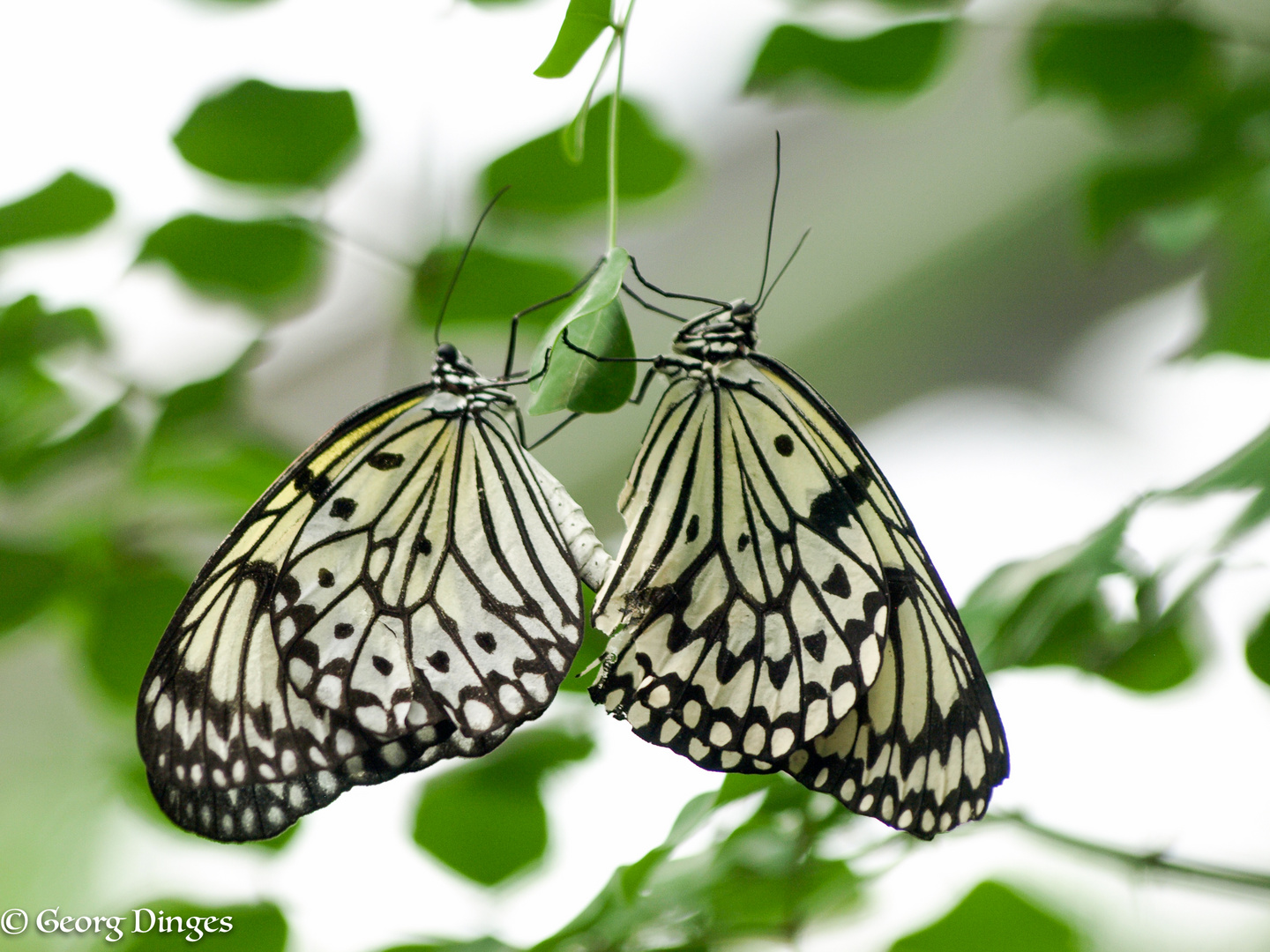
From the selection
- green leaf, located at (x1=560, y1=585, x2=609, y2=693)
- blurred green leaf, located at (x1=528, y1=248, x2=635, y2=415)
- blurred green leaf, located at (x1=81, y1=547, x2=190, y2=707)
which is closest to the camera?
blurred green leaf, located at (x1=528, y1=248, x2=635, y2=415)

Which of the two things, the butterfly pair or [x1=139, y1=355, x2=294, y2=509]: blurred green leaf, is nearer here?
the butterfly pair

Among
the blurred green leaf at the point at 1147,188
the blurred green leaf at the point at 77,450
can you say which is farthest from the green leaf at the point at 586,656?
the blurred green leaf at the point at 1147,188

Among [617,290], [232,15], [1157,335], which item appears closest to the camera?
[617,290]

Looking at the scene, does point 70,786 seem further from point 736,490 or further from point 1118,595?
point 1118,595

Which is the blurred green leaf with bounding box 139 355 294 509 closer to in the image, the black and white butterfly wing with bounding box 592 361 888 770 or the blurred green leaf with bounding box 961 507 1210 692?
the black and white butterfly wing with bounding box 592 361 888 770

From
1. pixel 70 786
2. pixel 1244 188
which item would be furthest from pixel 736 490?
pixel 70 786

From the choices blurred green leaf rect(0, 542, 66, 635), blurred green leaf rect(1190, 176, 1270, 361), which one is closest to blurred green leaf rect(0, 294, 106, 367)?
blurred green leaf rect(0, 542, 66, 635)
